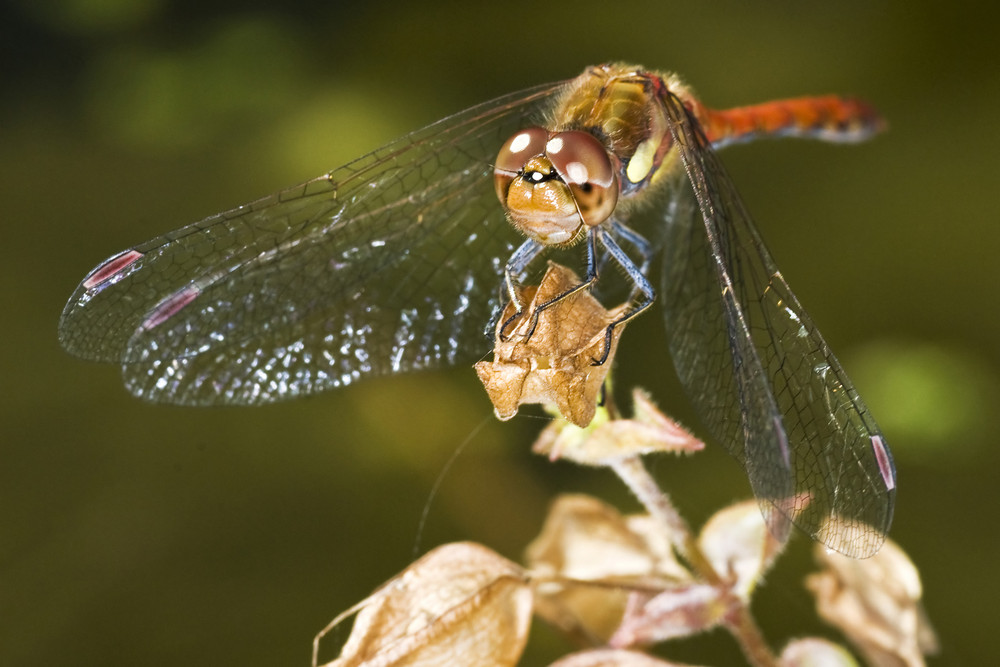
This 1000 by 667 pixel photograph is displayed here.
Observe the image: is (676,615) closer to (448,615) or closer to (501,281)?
(448,615)

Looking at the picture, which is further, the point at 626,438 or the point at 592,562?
the point at 592,562

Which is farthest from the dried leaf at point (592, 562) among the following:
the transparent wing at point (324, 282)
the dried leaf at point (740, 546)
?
the transparent wing at point (324, 282)

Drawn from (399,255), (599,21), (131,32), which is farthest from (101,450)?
(599,21)

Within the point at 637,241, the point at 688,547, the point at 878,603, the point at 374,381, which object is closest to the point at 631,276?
the point at 637,241

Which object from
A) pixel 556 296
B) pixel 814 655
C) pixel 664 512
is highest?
pixel 556 296

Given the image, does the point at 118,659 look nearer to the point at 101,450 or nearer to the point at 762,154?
the point at 101,450

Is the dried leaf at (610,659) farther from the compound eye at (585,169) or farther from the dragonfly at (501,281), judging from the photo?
the compound eye at (585,169)
